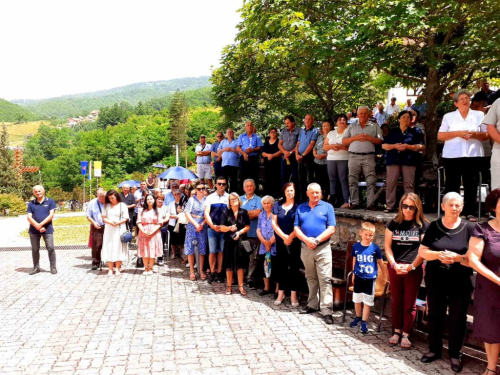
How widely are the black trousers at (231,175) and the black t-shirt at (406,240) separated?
683cm

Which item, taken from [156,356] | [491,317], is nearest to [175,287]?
[156,356]

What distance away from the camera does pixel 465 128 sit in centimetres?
683

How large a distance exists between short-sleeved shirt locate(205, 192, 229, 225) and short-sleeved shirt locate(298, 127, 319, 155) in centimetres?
204

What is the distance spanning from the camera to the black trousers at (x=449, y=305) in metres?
5.12

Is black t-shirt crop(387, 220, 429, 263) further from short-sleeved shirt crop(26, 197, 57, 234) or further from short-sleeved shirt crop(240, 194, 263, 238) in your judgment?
short-sleeved shirt crop(26, 197, 57, 234)

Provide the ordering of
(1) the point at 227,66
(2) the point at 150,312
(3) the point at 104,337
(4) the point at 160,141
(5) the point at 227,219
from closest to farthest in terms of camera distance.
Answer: (3) the point at 104,337 → (2) the point at 150,312 → (5) the point at 227,219 → (1) the point at 227,66 → (4) the point at 160,141

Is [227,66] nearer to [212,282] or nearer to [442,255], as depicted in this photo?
[212,282]

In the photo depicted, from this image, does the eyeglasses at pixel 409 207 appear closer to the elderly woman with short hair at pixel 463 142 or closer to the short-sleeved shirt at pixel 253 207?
the elderly woman with short hair at pixel 463 142

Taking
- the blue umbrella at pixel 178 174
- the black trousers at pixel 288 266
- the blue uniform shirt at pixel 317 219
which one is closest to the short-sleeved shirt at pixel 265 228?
the black trousers at pixel 288 266

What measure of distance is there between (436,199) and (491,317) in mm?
4055

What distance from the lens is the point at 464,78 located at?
12.1 meters

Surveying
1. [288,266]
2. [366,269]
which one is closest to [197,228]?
[288,266]

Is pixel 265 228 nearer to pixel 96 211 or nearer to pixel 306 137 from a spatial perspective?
pixel 306 137

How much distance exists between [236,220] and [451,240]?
4.38 m
